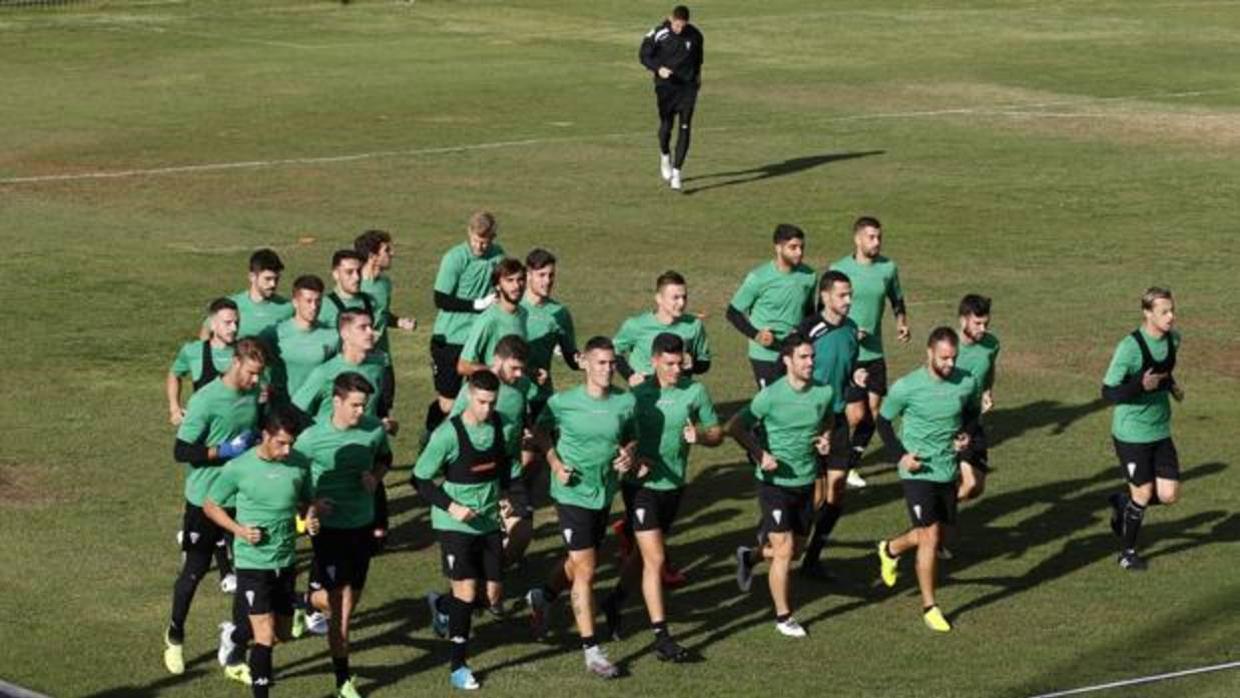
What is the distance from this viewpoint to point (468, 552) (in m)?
17.0

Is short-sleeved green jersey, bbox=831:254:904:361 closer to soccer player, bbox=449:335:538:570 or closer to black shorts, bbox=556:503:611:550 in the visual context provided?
soccer player, bbox=449:335:538:570

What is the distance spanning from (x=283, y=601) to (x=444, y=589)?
277 cm

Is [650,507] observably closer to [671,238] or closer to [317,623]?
[317,623]

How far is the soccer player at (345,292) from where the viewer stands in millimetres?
20281

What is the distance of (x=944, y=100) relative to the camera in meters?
45.4

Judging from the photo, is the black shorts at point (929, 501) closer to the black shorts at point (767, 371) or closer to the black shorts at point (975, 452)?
the black shorts at point (975, 452)

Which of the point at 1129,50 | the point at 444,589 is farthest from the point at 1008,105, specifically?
the point at 444,589

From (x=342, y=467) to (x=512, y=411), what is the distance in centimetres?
153

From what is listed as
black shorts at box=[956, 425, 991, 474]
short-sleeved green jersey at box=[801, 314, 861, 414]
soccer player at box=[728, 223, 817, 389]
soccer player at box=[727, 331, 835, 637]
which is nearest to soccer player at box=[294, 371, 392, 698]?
soccer player at box=[727, 331, 835, 637]

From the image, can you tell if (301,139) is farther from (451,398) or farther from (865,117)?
(451,398)

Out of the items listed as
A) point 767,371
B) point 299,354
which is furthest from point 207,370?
Answer: point 767,371

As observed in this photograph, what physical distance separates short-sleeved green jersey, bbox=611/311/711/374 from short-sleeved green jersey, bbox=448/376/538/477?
1615 millimetres

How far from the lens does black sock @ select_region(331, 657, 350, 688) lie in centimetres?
1656

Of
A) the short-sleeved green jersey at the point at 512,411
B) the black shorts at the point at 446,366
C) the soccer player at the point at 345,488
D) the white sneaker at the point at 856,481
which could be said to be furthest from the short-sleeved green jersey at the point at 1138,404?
the soccer player at the point at 345,488
